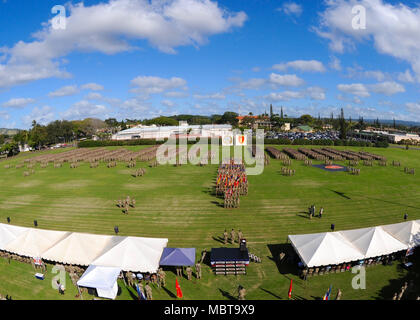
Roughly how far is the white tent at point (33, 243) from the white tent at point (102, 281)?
4248 mm

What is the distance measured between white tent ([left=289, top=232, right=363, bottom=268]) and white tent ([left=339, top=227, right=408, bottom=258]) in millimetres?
492

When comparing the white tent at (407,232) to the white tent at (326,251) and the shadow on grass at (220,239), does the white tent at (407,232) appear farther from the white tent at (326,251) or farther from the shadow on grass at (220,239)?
the shadow on grass at (220,239)

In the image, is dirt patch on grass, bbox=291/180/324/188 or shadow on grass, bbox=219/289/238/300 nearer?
shadow on grass, bbox=219/289/238/300

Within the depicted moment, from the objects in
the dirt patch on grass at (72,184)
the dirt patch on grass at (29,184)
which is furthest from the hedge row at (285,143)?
the dirt patch on grass at (72,184)

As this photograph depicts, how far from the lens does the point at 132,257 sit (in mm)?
12750

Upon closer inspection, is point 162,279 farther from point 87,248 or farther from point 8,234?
point 8,234

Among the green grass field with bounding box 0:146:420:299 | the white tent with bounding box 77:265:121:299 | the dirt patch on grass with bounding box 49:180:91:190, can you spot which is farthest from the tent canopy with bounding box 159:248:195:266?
the dirt patch on grass with bounding box 49:180:91:190

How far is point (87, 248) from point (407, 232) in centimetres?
1881

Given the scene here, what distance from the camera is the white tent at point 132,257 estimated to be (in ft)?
40.8

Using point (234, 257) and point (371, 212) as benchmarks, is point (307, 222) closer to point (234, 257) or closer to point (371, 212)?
point (371, 212)

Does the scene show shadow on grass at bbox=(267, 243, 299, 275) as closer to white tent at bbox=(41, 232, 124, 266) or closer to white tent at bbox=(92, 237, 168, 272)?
white tent at bbox=(92, 237, 168, 272)

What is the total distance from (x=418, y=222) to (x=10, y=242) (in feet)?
82.8

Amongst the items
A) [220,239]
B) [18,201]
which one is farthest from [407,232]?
[18,201]

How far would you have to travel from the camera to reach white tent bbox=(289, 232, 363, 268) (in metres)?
12.5
